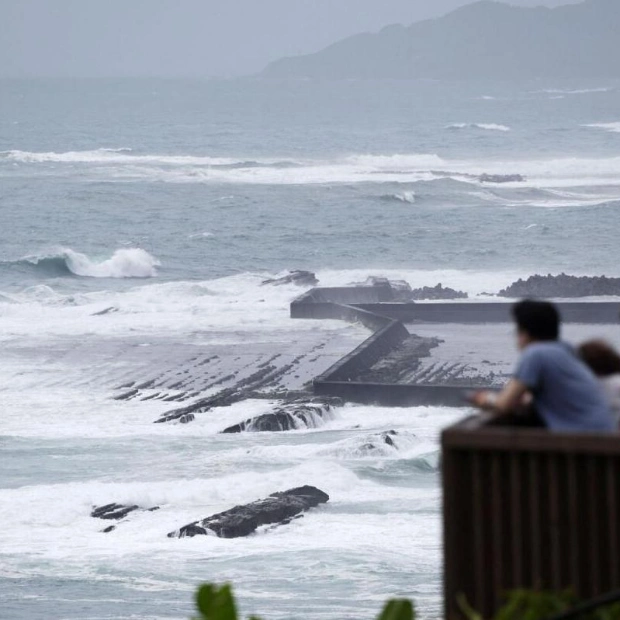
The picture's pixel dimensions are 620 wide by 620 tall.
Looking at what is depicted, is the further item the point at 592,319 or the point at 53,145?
the point at 53,145

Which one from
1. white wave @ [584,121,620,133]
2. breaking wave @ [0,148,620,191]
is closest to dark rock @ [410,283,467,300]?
breaking wave @ [0,148,620,191]

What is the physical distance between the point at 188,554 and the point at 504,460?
12001 mm

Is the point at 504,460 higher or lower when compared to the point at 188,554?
higher

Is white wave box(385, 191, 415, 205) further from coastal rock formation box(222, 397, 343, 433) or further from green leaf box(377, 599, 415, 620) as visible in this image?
green leaf box(377, 599, 415, 620)

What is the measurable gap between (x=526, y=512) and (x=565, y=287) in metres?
34.0

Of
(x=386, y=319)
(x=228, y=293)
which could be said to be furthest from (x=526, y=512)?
(x=228, y=293)

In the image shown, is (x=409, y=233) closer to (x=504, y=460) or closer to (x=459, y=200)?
(x=459, y=200)

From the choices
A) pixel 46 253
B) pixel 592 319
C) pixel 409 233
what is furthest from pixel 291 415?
pixel 409 233

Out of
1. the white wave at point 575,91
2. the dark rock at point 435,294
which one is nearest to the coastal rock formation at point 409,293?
the dark rock at point 435,294

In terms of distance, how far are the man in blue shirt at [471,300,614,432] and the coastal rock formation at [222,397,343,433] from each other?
18080mm

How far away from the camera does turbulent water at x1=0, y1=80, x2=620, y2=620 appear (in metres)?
16.5

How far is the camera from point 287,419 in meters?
23.6

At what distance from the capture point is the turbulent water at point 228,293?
1655cm

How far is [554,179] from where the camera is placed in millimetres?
84688
